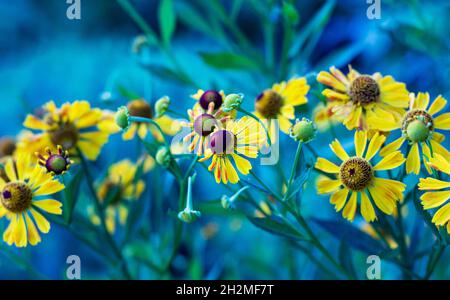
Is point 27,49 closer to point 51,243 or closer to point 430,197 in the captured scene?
point 51,243

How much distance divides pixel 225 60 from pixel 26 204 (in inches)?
15.3

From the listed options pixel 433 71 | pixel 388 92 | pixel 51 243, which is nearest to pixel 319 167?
pixel 388 92

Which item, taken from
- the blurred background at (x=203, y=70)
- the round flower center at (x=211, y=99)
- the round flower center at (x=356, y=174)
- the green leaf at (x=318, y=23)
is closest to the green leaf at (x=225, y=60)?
the blurred background at (x=203, y=70)

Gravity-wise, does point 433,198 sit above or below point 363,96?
below

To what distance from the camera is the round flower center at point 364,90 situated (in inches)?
31.5

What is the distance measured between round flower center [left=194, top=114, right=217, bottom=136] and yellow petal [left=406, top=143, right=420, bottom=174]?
24 cm

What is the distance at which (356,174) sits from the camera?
0.74 meters

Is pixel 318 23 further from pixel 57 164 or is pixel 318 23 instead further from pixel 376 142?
pixel 57 164

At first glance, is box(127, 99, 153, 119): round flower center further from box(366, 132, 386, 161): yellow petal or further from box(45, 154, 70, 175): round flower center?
box(366, 132, 386, 161): yellow petal

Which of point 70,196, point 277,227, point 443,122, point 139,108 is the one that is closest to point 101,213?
point 70,196

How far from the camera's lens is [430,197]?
0.68m

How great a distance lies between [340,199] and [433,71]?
448 millimetres

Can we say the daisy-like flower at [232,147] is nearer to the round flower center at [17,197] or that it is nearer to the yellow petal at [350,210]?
the yellow petal at [350,210]

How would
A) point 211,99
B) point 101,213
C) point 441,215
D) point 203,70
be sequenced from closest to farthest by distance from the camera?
1. point 441,215
2. point 211,99
3. point 101,213
4. point 203,70
